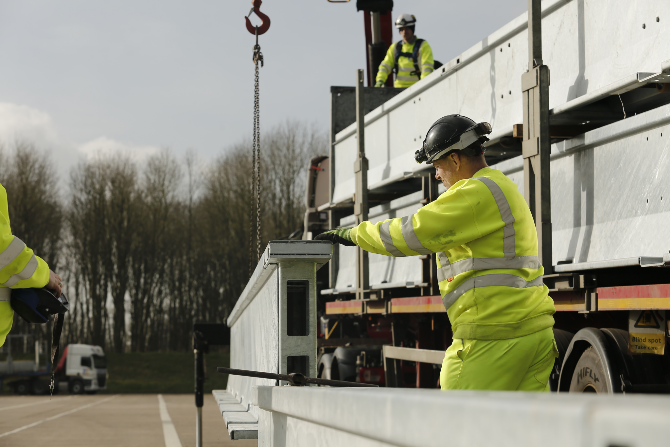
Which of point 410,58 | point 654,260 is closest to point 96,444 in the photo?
point 410,58

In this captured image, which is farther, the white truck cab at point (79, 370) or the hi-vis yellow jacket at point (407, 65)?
the white truck cab at point (79, 370)

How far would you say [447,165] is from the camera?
160 inches

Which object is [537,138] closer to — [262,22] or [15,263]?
[15,263]

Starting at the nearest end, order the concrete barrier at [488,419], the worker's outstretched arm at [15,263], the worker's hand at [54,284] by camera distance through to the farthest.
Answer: the concrete barrier at [488,419] < the worker's outstretched arm at [15,263] < the worker's hand at [54,284]

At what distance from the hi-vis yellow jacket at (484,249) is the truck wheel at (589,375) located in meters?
2.04

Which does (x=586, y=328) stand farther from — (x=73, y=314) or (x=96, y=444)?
(x=73, y=314)

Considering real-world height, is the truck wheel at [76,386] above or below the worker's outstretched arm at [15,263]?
below

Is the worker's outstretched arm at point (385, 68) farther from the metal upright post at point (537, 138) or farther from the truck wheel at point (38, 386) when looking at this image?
the truck wheel at point (38, 386)

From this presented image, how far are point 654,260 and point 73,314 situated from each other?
2013 inches

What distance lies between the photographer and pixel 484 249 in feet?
12.2

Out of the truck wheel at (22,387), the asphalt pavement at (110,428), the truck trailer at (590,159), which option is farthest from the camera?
the truck wheel at (22,387)

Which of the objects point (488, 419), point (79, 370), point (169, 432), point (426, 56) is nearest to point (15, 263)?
point (488, 419)

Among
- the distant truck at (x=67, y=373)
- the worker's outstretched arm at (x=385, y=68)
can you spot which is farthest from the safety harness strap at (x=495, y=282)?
the distant truck at (x=67, y=373)

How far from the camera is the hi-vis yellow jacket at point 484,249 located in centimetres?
364
